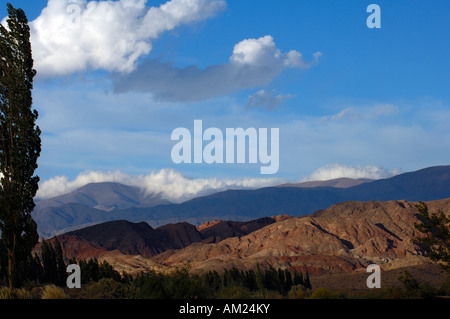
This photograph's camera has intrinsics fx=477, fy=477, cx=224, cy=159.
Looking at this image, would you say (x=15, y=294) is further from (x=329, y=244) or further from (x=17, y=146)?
(x=329, y=244)

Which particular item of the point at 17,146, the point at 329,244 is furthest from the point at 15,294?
the point at 329,244

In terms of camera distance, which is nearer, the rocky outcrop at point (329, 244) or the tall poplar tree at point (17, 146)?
the tall poplar tree at point (17, 146)

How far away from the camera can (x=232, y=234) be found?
627 feet

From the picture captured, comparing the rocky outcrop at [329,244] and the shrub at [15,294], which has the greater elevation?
the shrub at [15,294]

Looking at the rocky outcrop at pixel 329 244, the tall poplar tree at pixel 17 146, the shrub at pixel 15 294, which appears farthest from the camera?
the rocky outcrop at pixel 329 244

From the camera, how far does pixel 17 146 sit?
89.4ft

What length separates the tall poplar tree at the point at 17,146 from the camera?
26.6 metres

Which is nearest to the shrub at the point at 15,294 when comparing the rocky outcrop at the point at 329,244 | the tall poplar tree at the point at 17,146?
the tall poplar tree at the point at 17,146

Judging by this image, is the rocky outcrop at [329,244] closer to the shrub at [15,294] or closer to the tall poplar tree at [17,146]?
the tall poplar tree at [17,146]

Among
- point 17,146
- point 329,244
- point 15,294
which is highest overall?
point 17,146

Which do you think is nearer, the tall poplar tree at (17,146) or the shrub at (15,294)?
the shrub at (15,294)

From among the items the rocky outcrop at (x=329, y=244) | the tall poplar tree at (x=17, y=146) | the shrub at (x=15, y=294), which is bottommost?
the rocky outcrop at (x=329, y=244)

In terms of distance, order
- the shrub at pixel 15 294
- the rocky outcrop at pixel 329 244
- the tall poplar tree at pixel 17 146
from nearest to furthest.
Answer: the shrub at pixel 15 294 < the tall poplar tree at pixel 17 146 < the rocky outcrop at pixel 329 244
